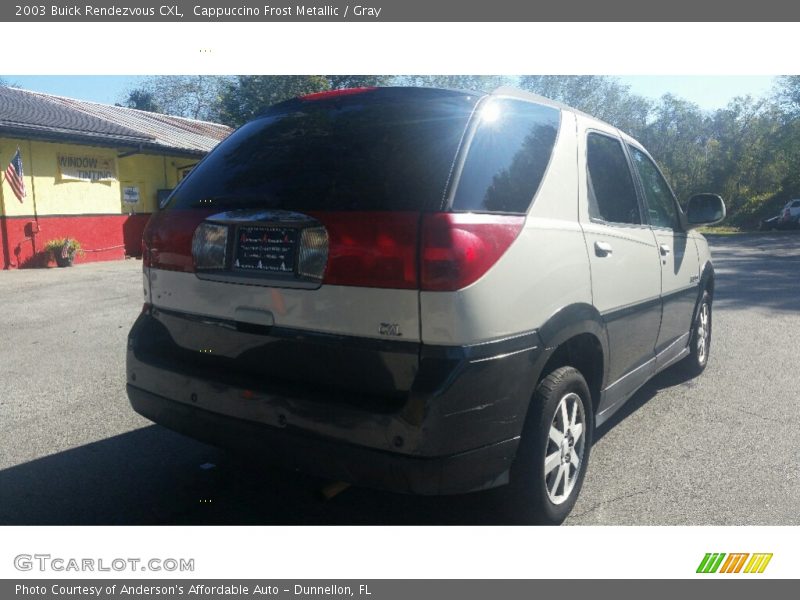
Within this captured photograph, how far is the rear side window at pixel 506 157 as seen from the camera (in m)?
2.57

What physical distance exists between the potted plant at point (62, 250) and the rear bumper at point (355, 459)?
582 inches

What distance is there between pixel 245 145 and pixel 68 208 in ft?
51.6

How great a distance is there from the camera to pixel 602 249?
10.9ft

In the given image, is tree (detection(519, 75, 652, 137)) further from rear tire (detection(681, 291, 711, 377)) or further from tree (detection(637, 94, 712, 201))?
rear tire (detection(681, 291, 711, 377))

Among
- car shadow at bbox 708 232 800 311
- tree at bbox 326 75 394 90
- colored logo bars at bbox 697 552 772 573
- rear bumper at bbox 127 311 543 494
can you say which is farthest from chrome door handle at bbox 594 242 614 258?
tree at bbox 326 75 394 90

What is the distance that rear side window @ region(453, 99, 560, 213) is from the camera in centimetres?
257

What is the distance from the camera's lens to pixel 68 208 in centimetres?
1689

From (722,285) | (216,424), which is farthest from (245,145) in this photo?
(722,285)

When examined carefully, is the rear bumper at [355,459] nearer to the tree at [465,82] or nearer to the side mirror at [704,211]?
the tree at [465,82]

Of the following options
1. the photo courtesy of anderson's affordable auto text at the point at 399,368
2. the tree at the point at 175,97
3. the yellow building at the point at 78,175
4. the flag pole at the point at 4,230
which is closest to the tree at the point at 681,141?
the tree at the point at 175,97

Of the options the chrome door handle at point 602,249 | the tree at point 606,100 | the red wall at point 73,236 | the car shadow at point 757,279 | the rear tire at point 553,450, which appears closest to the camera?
the rear tire at point 553,450

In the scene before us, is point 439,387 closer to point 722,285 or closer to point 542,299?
point 542,299

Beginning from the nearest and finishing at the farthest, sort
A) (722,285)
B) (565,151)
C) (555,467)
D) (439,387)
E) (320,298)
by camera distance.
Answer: (439,387) < (320,298) < (555,467) < (565,151) < (722,285)

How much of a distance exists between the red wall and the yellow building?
0.07 ft
